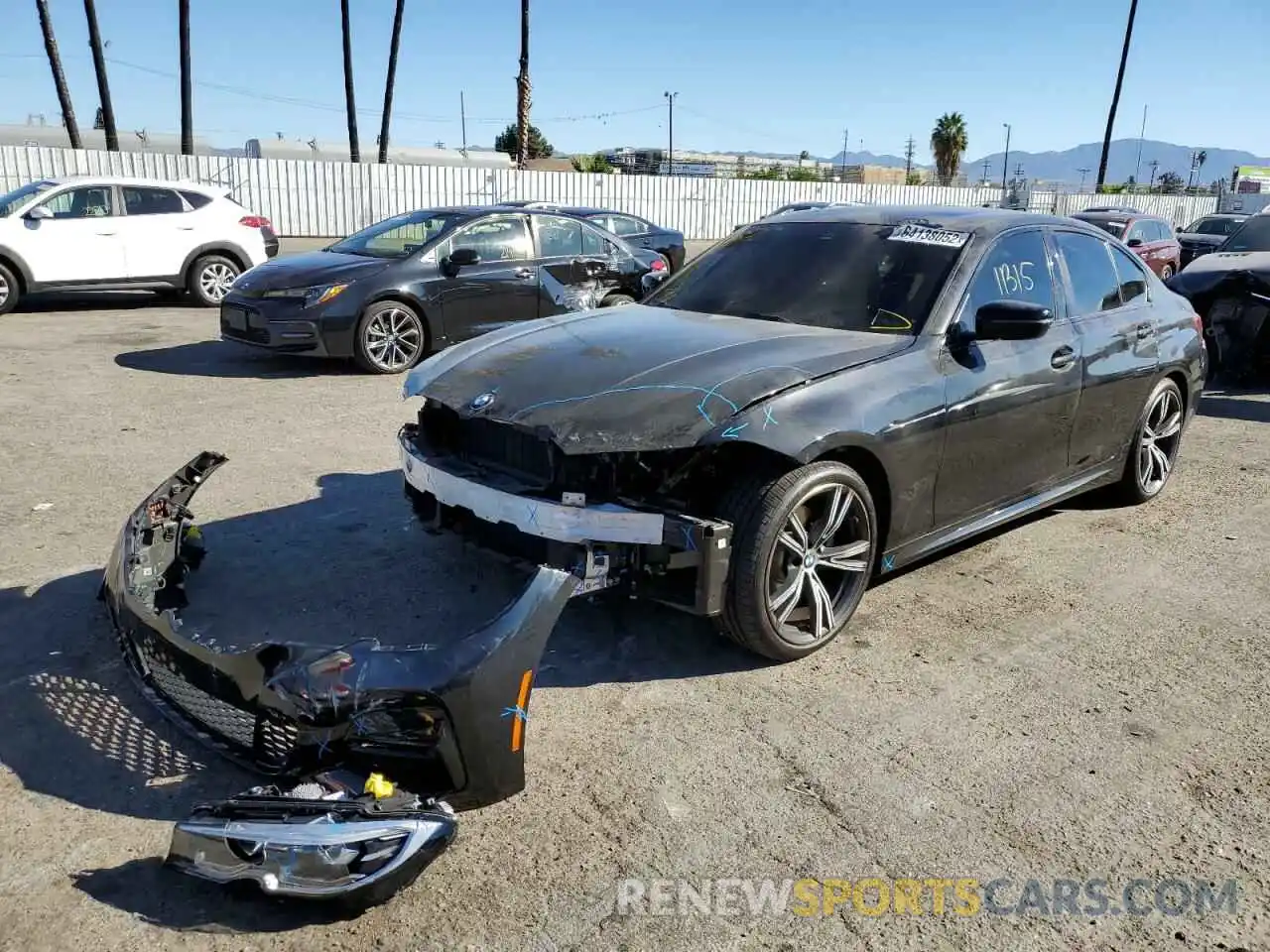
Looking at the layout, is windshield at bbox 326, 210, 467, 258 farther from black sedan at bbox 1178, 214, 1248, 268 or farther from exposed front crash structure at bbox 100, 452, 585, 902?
black sedan at bbox 1178, 214, 1248, 268

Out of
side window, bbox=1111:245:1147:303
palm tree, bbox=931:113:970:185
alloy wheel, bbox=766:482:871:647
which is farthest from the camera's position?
palm tree, bbox=931:113:970:185

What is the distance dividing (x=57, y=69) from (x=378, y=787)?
31.3 m

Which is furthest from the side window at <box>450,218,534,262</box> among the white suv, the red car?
the red car

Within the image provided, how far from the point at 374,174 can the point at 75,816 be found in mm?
25298

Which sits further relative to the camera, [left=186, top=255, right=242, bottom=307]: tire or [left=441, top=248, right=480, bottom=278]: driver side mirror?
[left=186, top=255, right=242, bottom=307]: tire

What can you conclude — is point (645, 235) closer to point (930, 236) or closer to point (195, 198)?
point (195, 198)

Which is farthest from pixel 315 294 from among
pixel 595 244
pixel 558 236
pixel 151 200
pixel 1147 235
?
pixel 1147 235

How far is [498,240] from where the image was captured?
9.82 meters

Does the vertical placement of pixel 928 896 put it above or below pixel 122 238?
below

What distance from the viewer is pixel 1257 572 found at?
491 cm

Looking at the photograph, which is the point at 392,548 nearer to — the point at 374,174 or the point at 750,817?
the point at 750,817

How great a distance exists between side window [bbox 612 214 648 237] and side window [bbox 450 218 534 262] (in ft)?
9.66

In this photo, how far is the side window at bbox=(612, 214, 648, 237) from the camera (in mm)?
12841

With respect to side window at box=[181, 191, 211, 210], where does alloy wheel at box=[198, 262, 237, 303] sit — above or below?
below
